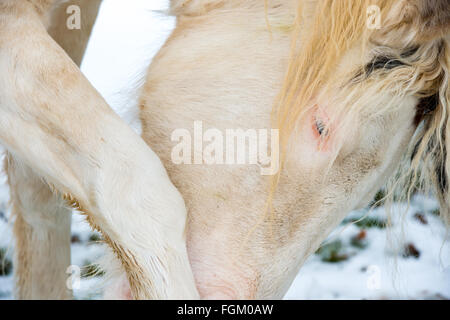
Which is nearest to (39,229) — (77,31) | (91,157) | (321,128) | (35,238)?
(35,238)

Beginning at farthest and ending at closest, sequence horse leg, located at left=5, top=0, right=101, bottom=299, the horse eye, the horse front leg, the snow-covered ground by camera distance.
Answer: horse leg, located at left=5, top=0, right=101, bottom=299 < the snow-covered ground < the horse eye < the horse front leg

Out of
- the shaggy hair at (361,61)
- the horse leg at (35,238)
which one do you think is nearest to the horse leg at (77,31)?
the horse leg at (35,238)

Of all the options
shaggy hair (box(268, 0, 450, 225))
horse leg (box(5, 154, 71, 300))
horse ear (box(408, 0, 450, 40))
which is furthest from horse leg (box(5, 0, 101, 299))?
horse ear (box(408, 0, 450, 40))

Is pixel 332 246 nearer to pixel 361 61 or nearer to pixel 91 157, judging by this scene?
pixel 361 61

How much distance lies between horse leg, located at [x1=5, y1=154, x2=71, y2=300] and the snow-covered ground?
84mm

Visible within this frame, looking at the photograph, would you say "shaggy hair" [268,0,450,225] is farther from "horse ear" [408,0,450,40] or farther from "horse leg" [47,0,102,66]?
"horse leg" [47,0,102,66]

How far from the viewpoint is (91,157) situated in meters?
1.12

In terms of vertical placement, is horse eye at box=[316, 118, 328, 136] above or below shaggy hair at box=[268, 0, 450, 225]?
below

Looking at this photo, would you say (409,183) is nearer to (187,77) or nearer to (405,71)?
(405,71)

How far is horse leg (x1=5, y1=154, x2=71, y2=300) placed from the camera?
1.87 m

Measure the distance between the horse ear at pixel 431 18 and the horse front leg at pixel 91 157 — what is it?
1.83 feet

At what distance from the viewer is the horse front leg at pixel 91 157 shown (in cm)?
110

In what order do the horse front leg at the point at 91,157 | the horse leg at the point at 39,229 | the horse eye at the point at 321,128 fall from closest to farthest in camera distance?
the horse front leg at the point at 91,157 → the horse eye at the point at 321,128 → the horse leg at the point at 39,229

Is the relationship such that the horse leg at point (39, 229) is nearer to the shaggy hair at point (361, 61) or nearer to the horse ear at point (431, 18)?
the shaggy hair at point (361, 61)
